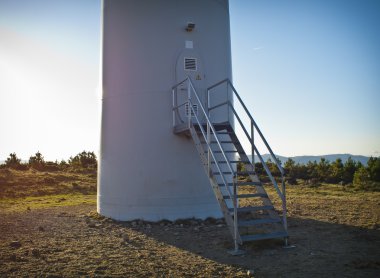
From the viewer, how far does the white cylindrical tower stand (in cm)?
973

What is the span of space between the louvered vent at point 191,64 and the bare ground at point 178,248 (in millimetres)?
4488

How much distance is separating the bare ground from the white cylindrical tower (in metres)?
0.65

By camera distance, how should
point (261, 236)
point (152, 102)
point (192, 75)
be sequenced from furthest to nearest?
point (192, 75)
point (152, 102)
point (261, 236)

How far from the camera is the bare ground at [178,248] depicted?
5.52 metres

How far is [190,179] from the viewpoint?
9.77m

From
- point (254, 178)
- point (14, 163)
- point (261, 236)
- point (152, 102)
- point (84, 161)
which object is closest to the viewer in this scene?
point (261, 236)

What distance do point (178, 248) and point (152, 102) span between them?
4.51 meters

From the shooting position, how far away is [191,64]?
1017 centimetres

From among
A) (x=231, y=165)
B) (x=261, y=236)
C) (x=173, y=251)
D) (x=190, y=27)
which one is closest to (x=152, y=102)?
(x=190, y=27)

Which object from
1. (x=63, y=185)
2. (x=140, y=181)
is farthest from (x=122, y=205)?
(x=63, y=185)

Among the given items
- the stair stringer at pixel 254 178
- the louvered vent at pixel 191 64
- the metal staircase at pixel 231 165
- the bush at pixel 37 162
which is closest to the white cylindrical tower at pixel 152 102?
the louvered vent at pixel 191 64

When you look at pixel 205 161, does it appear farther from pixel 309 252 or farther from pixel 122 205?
pixel 122 205

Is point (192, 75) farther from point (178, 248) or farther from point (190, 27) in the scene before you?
point (178, 248)

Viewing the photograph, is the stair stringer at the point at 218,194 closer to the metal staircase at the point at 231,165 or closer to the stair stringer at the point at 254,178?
the metal staircase at the point at 231,165
